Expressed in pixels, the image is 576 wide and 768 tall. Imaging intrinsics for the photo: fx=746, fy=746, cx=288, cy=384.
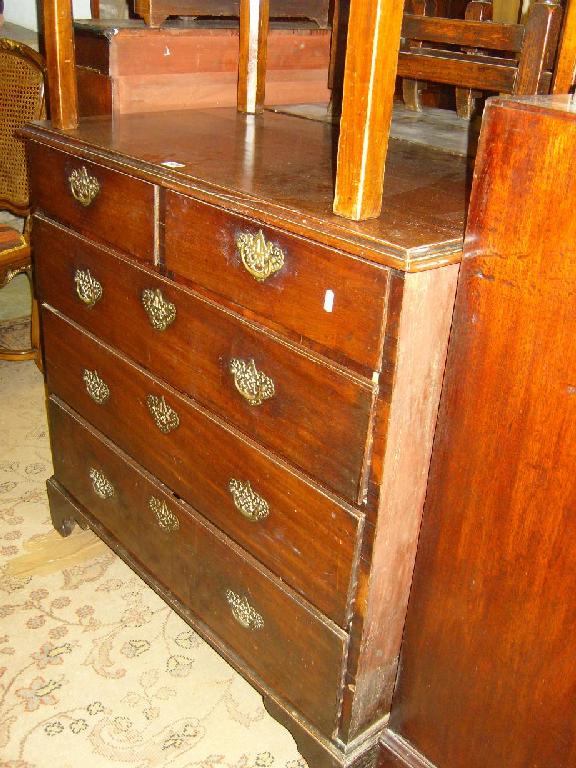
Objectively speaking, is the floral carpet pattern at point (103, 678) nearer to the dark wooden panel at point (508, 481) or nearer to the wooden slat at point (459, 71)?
the dark wooden panel at point (508, 481)

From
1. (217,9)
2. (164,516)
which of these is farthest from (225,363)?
(217,9)

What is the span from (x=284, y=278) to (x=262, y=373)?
0.18 m

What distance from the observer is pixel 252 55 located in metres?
1.84

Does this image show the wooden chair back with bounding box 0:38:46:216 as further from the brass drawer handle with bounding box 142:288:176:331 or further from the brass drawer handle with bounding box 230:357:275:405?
the brass drawer handle with bounding box 230:357:275:405

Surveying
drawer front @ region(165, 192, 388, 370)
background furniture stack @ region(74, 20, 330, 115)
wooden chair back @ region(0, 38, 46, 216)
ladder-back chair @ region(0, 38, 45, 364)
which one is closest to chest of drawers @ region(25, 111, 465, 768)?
drawer front @ region(165, 192, 388, 370)

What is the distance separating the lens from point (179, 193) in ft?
4.20

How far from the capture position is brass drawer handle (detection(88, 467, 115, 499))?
179 centimetres

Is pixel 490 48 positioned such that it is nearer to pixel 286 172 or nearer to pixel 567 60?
pixel 567 60

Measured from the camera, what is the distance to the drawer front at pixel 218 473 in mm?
1219

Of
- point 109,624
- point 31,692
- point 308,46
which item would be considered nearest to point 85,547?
point 109,624

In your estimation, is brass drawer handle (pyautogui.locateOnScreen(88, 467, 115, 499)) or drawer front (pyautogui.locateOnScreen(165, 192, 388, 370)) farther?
brass drawer handle (pyautogui.locateOnScreen(88, 467, 115, 499))

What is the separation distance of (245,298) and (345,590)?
500 millimetres

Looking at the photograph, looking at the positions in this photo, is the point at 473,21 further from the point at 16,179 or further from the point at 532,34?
the point at 16,179

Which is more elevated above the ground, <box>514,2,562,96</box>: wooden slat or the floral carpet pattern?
<box>514,2,562,96</box>: wooden slat
